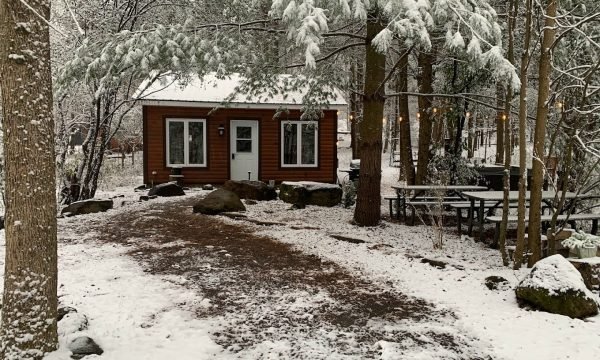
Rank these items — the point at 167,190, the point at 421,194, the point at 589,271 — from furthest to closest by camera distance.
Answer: the point at 167,190 → the point at 421,194 → the point at 589,271

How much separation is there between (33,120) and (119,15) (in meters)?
9.97

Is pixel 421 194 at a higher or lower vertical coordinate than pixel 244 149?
lower

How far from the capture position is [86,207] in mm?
11531

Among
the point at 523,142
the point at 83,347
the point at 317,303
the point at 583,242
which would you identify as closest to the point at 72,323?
the point at 83,347

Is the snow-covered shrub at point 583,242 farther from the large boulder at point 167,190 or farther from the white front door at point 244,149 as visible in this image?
the white front door at point 244,149

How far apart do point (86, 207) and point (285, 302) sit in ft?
25.7

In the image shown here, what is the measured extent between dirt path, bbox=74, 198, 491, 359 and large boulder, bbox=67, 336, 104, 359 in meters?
1.03

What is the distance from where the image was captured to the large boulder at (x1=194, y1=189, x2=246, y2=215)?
11.1 metres

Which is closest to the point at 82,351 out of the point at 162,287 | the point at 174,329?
the point at 174,329

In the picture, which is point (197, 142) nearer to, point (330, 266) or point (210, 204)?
point (210, 204)

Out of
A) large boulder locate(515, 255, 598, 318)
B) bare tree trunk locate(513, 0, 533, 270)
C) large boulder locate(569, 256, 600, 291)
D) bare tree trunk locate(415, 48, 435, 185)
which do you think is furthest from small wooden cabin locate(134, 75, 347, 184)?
large boulder locate(515, 255, 598, 318)

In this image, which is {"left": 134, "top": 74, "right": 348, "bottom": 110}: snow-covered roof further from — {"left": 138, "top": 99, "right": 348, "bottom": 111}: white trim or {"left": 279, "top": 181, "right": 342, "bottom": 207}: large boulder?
{"left": 279, "top": 181, "right": 342, "bottom": 207}: large boulder

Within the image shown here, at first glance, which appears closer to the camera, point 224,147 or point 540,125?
point 540,125

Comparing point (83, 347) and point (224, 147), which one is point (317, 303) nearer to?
point (83, 347)
